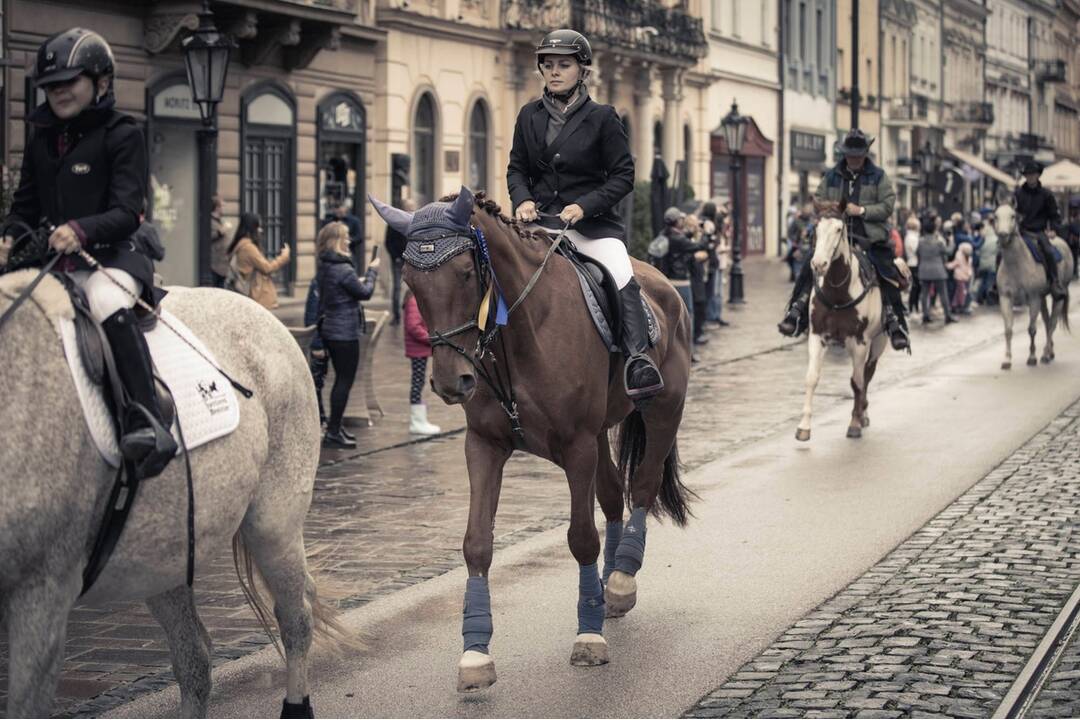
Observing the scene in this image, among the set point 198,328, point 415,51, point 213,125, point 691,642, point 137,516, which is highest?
point 415,51

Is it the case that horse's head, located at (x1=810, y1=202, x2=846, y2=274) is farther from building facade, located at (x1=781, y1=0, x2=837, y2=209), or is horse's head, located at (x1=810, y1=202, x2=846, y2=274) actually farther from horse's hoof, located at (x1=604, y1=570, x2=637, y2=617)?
building facade, located at (x1=781, y1=0, x2=837, y2=209)

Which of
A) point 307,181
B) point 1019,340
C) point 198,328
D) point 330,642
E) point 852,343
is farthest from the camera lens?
point 307,181

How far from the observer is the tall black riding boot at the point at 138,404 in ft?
17.4

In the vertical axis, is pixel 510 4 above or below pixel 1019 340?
above

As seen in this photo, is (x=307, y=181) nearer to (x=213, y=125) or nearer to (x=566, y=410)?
(x=213, y=125)

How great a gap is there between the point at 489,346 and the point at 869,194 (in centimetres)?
946

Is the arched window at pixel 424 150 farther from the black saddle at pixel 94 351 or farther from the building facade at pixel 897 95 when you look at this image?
the building facade at pixel 897 95

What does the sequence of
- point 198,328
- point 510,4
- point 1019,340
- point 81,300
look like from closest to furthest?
point 81,300, point 198,328, point 1019,340, point 510,4

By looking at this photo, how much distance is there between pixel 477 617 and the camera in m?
6.88

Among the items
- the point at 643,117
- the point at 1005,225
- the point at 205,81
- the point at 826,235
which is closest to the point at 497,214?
the point at 826,235

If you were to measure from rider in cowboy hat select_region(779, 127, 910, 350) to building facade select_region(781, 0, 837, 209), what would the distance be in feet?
137

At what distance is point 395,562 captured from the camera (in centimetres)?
940

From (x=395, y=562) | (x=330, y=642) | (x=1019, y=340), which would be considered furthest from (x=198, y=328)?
(x=1019, y=340)

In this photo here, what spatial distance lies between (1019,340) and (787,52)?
35.2m
